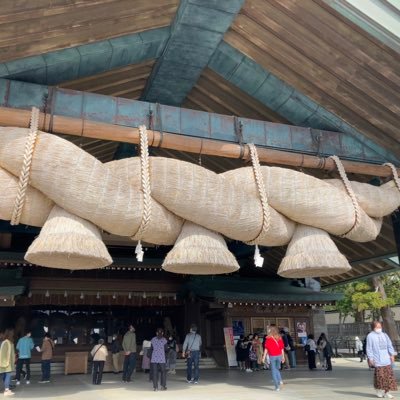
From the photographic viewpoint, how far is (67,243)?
11.5 ft

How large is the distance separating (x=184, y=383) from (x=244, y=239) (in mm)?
5530

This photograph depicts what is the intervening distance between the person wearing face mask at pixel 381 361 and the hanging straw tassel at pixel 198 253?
3453 mm

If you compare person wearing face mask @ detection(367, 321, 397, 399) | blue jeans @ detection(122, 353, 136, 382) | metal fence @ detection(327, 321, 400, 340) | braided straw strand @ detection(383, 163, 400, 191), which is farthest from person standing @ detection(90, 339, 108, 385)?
metal fence @ detection(327, 321, 400, 340)

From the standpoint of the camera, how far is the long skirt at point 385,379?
19.4 feet

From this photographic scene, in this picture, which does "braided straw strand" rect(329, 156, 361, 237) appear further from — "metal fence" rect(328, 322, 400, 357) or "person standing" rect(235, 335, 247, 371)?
"metal fence" rect(328, 322, 400, 357)

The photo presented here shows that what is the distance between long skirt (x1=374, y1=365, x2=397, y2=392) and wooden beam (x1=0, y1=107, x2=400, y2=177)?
289 centimetres

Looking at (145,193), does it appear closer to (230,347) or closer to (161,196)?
(161,196)

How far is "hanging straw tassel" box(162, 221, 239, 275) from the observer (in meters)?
3.94

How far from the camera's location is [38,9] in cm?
427

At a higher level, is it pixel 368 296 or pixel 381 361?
pixel 368 296

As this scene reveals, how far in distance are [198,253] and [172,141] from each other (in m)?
1.75

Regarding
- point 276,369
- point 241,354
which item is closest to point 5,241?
point 241,354

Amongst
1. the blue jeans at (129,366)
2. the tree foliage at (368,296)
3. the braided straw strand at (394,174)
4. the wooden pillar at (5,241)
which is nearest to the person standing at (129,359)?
the blue jeans at (129,366)

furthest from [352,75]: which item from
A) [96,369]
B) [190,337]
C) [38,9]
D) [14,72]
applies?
[96,369]
